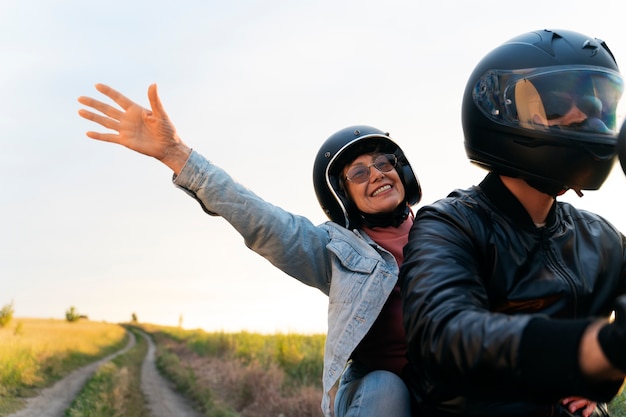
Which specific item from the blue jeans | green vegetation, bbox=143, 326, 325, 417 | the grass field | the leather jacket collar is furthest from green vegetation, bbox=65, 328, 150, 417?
the leather jacket collar

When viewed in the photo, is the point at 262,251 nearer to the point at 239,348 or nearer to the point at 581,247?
Result: the point at 581,247

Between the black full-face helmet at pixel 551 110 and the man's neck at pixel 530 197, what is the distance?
0.03 meters

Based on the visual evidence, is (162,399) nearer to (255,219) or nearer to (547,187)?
(255,219)

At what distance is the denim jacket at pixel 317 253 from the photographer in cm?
290

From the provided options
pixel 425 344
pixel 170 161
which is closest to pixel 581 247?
pixel 425 344

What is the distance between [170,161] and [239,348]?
712 inches

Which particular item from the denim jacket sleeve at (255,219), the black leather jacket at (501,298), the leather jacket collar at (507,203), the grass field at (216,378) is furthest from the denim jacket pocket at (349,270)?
the grass field at (216,378)

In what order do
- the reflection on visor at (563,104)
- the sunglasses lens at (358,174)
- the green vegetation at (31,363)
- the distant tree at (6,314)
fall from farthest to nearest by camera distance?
the distant tree at (6,314) < the green vegetation at (31,363) < the sunglasses lens at (358,174) < the reflection on visor at (563,104)

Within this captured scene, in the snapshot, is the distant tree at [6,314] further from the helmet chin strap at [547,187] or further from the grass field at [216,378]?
the helmet chin strap at [547,187]

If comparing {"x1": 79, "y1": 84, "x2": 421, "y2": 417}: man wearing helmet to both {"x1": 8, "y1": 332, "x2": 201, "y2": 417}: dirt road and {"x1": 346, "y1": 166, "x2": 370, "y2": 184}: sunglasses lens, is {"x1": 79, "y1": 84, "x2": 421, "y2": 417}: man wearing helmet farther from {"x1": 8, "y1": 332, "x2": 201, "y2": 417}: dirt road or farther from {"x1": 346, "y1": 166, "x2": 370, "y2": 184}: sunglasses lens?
{"x1": 8, "y1": 332, "x2": 201, "y2": 417}: dirt road

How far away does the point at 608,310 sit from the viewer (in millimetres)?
2102

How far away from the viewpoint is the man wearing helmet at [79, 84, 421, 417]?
114 inches

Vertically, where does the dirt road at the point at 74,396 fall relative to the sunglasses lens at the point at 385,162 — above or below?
below

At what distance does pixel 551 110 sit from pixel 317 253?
160 centimetres
